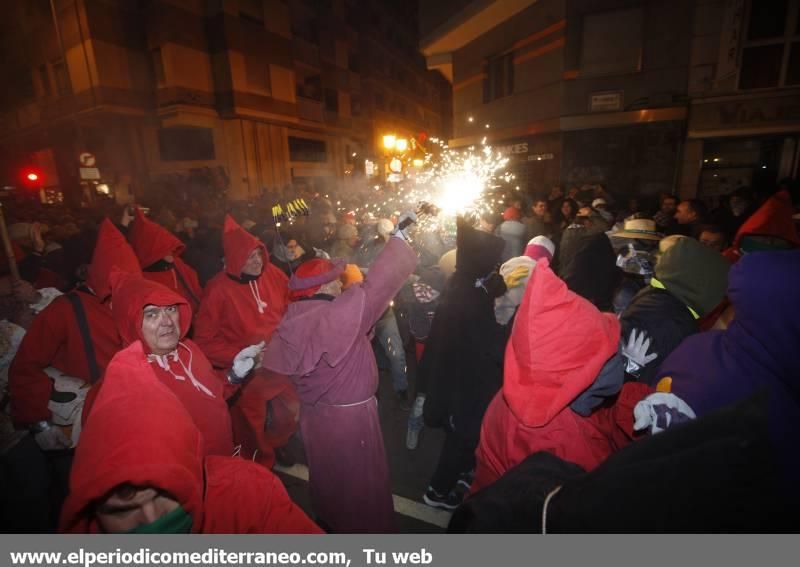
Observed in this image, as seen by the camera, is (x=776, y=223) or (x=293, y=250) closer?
(x=776, y=223)

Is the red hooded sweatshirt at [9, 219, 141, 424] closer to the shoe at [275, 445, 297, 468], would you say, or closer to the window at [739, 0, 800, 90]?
the shoe at [275, 445, 297, 468]

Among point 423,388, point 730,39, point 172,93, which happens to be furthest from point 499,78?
point 172,93

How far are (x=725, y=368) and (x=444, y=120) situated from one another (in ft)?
204

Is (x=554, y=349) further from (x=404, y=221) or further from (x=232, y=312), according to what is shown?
(x=232, y=312)

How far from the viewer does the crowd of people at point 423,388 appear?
40.2 inches

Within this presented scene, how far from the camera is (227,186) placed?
2066 cm

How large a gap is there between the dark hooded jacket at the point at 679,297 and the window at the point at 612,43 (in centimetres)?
1217

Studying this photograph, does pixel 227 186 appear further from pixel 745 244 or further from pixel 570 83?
pixel 745 244

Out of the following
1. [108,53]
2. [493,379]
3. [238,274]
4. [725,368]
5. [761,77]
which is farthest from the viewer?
[108,53]

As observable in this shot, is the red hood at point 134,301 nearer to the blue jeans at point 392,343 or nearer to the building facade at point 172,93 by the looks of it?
the blue jeans at point 392,343

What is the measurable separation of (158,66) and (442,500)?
84.9 ft

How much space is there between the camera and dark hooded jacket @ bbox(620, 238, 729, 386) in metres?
2.63

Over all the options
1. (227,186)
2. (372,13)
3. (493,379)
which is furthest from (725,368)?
(372,13)

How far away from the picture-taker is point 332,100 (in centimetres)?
3025
